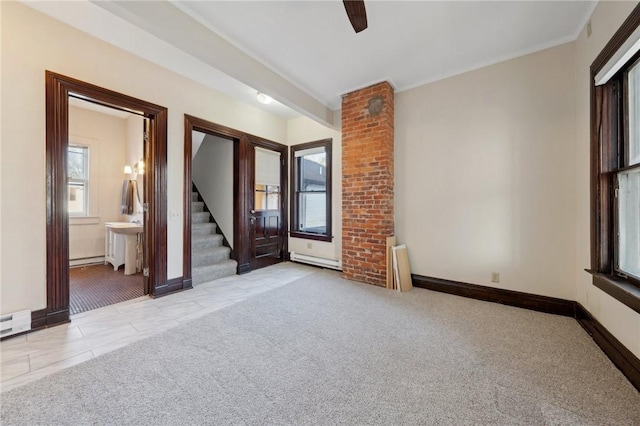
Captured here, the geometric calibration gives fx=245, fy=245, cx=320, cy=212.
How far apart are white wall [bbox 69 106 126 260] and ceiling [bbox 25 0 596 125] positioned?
3.06 meters

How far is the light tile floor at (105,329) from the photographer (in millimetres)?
1787

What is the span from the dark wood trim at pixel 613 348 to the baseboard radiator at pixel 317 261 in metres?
2.97

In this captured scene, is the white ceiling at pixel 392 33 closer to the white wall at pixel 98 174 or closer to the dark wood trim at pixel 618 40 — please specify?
the dark wood trim at pixel 618 40

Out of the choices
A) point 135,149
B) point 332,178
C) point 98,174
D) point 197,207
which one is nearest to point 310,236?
point 332,178

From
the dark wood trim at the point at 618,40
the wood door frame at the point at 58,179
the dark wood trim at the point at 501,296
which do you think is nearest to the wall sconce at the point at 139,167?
the wood door frame at the point at 58,179

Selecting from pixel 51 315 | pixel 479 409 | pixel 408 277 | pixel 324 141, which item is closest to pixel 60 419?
pixel 51 315

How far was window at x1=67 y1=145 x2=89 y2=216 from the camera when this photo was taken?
15.6 ft

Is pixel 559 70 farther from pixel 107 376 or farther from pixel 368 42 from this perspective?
pixel 107 376

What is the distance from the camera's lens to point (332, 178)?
4473mm

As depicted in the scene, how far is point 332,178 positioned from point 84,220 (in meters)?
4.88

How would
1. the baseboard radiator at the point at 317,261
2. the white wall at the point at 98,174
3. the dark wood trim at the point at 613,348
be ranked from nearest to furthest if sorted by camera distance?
the dark wood trim at the point at 613,348
the baseboard radiator at the point at 317,261
the white wall at the point at 98,174

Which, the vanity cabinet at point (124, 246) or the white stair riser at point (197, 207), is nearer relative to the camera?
the vanity cabinet at point (124, 246)

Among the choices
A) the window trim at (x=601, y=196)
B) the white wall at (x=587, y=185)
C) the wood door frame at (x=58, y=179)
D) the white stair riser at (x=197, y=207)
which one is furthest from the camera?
the white stair riser at (x=197, y=207)

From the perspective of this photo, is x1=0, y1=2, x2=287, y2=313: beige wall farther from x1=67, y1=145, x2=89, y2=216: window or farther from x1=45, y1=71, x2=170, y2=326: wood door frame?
x1=67, y1=145, x2=89, y2=216: window
